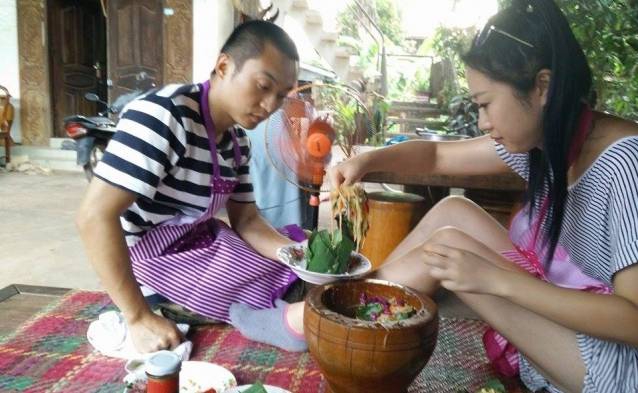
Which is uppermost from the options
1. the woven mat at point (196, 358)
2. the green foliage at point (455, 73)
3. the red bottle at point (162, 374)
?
the green foliage at point (455, 73)

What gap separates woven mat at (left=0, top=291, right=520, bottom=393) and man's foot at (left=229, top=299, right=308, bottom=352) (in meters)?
0.03

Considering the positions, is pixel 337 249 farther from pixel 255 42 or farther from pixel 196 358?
pixel 255 42

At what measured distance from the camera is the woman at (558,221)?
1247 millimetres

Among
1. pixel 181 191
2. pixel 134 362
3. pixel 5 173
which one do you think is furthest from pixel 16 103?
pixel 134 362

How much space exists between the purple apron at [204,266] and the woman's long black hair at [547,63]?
3.31 feet

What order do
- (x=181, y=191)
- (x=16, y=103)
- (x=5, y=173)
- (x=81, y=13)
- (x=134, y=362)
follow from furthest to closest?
(x=81, y=13) → (x=16, y=103) → (x=5, y=173) → (x=181, y=191) → (x=134, y=362)

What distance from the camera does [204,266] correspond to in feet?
6.27

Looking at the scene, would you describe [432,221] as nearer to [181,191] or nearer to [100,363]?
[181,191]

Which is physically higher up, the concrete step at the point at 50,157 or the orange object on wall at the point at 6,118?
the orange object on wall at the point at 6,118

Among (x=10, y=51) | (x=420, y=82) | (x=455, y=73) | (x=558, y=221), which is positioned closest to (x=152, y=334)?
(x=558, y=221)

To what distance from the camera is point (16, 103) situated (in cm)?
702

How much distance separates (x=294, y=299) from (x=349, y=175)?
0.58m

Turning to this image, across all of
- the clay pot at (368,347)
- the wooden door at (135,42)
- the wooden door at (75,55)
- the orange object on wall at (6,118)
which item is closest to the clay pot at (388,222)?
the clay pot at (368,347)

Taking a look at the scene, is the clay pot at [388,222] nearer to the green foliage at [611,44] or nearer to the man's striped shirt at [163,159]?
the man's striped shirt at [163,159]
